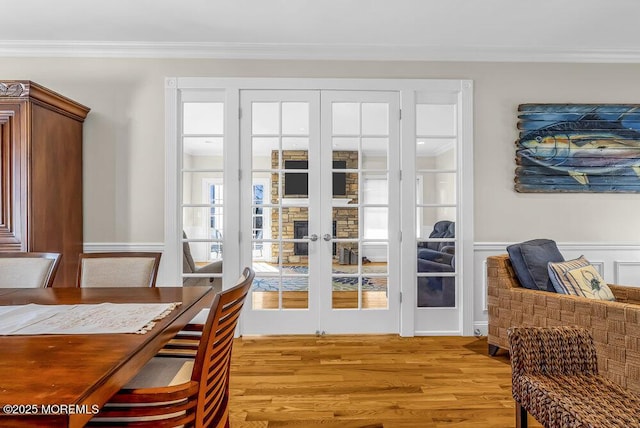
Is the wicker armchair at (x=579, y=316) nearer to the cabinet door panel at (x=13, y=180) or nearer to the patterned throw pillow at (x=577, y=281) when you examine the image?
the patterned throw pillow at (x=577, y=281)

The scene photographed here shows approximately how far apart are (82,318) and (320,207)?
2.08 meters

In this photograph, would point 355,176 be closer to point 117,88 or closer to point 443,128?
point 443,128

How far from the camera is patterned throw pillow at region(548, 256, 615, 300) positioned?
2.43 m

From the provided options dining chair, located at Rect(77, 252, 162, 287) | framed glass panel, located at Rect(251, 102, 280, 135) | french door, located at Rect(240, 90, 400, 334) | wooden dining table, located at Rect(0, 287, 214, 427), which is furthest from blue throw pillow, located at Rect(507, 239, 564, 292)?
dining chair, located at Rect(77, 252, 162, 287)

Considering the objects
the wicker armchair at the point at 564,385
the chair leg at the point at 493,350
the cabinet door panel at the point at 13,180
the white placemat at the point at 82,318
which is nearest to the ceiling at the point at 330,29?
the cabinet door panel at the point at 13,180

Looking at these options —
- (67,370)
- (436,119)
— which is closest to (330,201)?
(436,119)

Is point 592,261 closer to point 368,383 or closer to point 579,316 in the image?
point 579,316

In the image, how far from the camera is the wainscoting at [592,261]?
3240 mm

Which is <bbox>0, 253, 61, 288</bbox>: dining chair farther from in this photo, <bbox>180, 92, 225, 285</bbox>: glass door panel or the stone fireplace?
the stone fireplace

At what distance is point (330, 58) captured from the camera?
321cm

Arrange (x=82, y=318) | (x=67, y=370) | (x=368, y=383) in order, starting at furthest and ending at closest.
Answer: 1. (x=368, y=383)
2. (x=82, y=318)
3. (x=67, y=370)

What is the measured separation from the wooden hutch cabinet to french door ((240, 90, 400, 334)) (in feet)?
4.47

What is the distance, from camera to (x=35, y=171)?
2574mm

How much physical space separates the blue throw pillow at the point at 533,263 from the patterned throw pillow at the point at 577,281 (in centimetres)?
11
